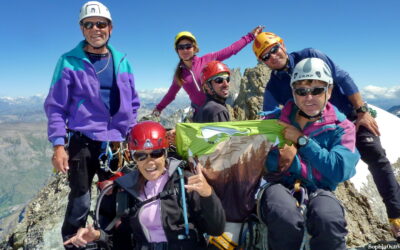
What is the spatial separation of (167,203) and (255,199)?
2.07m

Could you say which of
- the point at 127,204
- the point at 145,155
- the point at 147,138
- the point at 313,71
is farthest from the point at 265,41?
the point at 127,204

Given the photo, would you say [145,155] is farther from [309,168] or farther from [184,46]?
[184,46]

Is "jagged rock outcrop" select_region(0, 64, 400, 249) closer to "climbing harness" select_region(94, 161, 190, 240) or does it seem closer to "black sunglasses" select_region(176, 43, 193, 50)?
"climbing harness" select_region(94, 161, 190, 240)

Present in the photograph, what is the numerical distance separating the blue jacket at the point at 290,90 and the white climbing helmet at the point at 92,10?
4.90 metres

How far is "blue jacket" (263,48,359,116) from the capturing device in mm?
6664

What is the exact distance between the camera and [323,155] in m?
4.91

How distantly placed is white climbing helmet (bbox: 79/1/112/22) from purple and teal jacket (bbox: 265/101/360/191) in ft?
16.5

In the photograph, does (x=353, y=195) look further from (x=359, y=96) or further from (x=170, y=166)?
(x=170, y=166)

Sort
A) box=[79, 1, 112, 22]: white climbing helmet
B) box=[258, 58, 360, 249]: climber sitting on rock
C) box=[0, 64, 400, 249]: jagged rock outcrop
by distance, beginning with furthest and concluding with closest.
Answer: box=[0, 64, 400, 249]: jagged rock outcrop → box=[79, 1, 112, 22]: white climbing helmet → box=[258, 58, 360, 249]: climber sitting on rock

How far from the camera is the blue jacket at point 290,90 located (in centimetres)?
666

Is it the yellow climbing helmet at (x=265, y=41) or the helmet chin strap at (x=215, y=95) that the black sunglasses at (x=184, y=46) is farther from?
the yellow climbing helmet at (x=265, y=41)

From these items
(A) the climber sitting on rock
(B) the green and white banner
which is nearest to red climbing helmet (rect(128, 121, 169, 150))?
(B) the green and white banner

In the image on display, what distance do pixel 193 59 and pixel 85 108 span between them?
5.41 m

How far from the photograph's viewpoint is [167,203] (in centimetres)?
504
